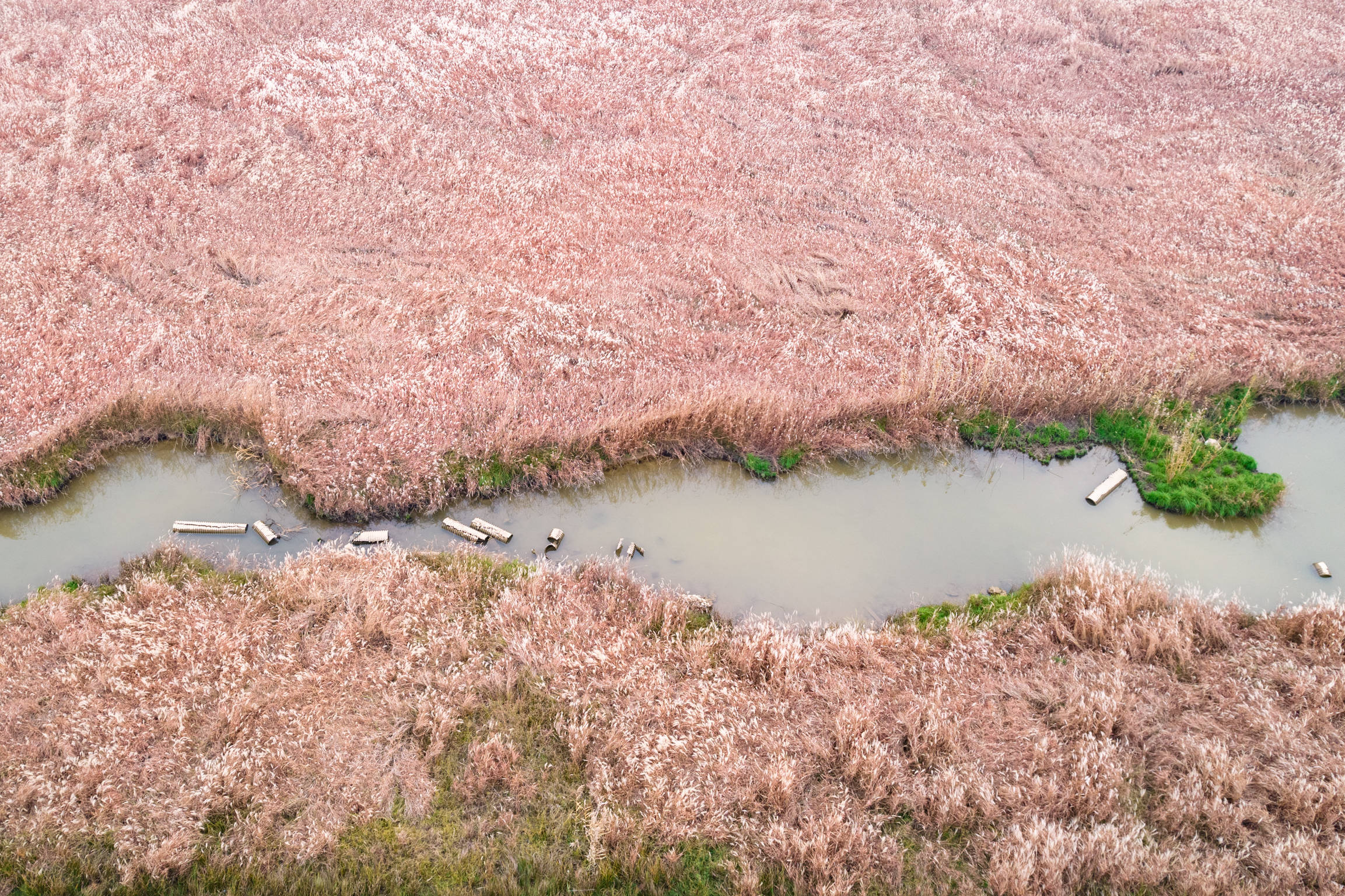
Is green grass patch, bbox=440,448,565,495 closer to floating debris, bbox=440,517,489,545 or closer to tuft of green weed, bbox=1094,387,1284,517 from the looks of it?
floating debris, bbox=440,517,489,545

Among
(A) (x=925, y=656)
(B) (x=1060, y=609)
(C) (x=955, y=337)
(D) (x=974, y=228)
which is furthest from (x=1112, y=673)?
(D) (x=974, y=228)

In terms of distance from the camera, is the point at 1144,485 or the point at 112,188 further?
the point at 112,188

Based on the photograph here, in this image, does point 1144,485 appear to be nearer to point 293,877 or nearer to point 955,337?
point 955,337

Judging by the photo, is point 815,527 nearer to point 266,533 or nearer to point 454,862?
point 454,862

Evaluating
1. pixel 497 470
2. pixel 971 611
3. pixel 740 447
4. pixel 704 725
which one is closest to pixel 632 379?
pixel 740 447

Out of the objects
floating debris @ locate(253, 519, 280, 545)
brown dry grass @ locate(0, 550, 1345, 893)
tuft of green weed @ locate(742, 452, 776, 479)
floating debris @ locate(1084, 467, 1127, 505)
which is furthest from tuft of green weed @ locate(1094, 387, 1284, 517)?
floating debris @ locate(253, 519, 280, 545)

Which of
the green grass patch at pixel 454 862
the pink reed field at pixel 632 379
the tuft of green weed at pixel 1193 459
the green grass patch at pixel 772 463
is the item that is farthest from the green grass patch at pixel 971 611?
the green grass patch at pixel 454 862
